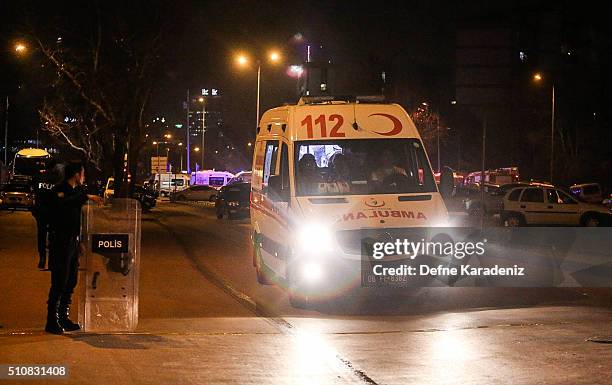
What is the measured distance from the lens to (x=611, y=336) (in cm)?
1083

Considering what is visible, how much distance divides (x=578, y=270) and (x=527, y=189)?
1462cm

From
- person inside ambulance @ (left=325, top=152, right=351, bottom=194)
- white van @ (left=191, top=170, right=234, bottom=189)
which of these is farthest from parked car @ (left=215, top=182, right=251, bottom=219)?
white van @ (left=191, top=170, right=234, bottom=189)

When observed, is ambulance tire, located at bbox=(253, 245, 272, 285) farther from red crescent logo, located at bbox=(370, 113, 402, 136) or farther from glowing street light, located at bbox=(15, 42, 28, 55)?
glowing street light, located at bbox=(15, 42, 28, 55)

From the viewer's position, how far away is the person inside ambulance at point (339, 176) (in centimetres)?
1418

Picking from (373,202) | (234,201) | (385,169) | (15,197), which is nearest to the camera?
(373,202)

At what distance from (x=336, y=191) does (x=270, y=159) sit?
240 cm

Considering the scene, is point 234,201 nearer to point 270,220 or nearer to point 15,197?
point 15,197

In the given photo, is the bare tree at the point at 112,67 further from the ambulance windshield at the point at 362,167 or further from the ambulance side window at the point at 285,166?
the ambulance windshield at the point at 362,167

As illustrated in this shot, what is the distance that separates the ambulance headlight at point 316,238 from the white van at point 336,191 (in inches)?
0.5

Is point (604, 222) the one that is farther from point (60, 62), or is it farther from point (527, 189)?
point (60, 62)

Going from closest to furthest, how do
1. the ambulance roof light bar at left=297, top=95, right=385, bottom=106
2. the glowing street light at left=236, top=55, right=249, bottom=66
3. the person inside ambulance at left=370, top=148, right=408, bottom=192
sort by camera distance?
1. the person inside ambulance at left=370, top=148, right=408, bottom=192
2. the ambulance roof light bar at left=297, top=95, right=385, bottom=106
3. the glowing street light at left=236, top=55, right=249, bottom=66

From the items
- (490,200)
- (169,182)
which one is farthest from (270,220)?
(169,182)

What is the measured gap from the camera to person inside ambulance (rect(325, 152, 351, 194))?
46.5 ft

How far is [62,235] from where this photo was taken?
34.6 feet
